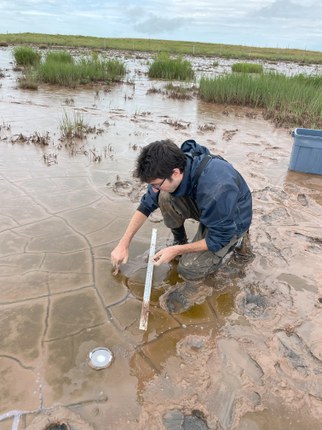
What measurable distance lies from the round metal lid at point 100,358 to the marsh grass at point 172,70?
41.8 feet

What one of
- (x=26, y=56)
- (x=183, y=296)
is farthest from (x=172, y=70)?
(x=183, y=296)

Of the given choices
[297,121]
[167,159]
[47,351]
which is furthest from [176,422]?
[297,121]

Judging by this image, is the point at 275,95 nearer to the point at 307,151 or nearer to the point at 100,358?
the point at 307,151

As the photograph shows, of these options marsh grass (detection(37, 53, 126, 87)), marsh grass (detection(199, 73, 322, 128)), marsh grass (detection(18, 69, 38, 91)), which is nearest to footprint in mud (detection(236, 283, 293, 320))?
marsh grass (detection(199, 73, 322, 128))

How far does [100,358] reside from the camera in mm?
2295

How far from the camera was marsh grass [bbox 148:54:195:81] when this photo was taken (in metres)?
13.7

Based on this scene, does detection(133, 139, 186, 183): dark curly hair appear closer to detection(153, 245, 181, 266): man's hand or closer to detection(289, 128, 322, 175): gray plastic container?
detection(153, 245, 181, 266): man's hand

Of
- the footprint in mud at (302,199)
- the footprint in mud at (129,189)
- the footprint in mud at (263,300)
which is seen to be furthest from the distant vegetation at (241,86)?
the footprint in mud at (263,300)

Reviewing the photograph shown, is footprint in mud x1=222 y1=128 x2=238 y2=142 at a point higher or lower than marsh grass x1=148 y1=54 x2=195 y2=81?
lower

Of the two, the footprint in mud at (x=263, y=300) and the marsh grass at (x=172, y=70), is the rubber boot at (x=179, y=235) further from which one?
the marsh grass at (x=172, y=70)

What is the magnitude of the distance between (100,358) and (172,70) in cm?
1331

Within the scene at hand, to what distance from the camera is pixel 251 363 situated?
2.35 m

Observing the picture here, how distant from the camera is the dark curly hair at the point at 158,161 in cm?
225

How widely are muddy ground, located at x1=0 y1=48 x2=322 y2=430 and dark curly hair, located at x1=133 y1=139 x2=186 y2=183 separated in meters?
1.05
